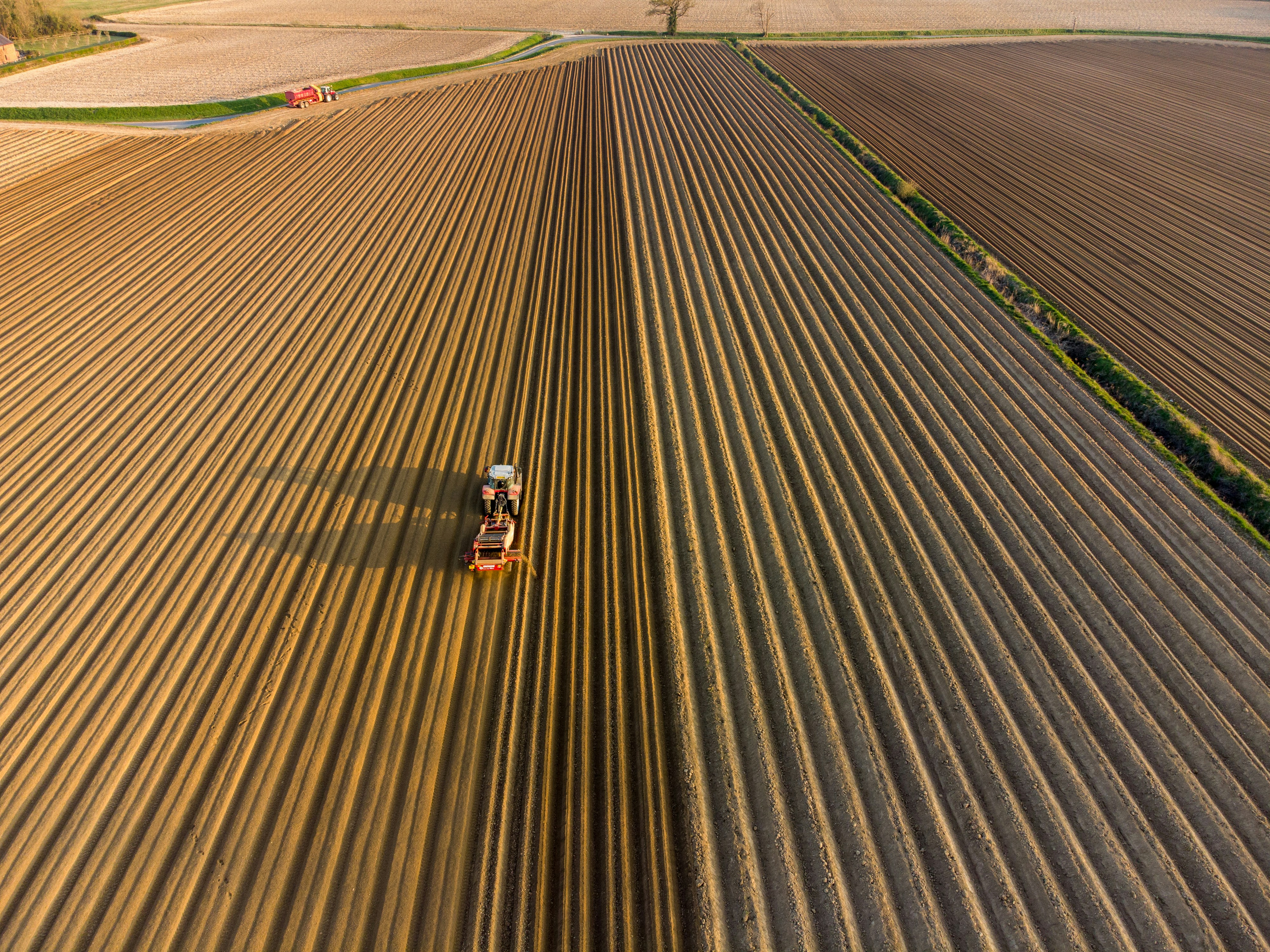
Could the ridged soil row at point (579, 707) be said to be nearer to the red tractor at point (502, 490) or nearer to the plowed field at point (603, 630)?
the plowed field at point (603, 630)

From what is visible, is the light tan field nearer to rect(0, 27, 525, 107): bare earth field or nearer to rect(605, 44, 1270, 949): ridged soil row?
rect(0, 27, 525, 107): bare earth field

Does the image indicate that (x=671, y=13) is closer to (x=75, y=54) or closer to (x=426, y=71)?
(x=426, y=71)

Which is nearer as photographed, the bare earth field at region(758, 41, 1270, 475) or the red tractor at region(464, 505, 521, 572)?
the red tractor at region(464, 505, 521, 572)

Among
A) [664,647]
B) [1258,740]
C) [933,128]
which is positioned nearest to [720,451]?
[664,647]

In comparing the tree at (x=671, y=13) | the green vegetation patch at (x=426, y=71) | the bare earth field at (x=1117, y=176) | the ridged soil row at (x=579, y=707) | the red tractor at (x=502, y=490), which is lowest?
the ridged soil row at (x=579, y=707)

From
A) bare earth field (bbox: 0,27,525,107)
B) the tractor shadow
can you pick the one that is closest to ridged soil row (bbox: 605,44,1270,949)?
→ the tractor shadow

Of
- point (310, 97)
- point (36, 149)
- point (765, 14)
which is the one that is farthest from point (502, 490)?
point (765, 14)

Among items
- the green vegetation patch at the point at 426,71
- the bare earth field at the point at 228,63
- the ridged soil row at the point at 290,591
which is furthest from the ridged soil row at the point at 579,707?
the bare earth field at the point at 228,63
